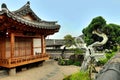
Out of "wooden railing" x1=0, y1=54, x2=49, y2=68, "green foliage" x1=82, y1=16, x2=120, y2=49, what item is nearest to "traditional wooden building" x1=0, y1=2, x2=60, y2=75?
"wooden railing" x1=0, y1=54, x2=49, y2=68

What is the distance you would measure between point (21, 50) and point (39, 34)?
2113 mm

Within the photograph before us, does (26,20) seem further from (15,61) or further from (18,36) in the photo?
(15,61)

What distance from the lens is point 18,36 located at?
1291 cm

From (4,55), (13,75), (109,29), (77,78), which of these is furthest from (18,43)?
(109,29)

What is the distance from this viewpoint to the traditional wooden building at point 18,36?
431 inches

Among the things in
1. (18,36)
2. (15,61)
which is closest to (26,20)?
(18,36)

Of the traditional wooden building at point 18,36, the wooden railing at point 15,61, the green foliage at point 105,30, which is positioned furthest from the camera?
the green foliage at point 105,30

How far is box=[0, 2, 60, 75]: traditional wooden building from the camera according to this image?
35.9ft

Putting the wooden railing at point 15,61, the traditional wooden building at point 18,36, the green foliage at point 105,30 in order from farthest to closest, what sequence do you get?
the green foliage at point 105,30
the wooden railing at point 15,61
the traditional wooden building at point 18,36

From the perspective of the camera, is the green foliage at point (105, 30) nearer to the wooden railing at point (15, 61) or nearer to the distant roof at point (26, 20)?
the distant roof at point (26, 20)

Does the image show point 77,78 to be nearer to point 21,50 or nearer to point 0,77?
point 0,77

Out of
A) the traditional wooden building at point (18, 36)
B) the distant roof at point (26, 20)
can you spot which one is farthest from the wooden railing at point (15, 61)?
the distant roof at point (26, 20)

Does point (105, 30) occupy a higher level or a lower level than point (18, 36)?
higher

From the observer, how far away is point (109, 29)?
19016 mm
